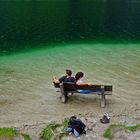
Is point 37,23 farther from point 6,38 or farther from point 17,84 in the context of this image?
point 17,84

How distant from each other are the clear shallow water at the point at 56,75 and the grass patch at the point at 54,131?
194 centimetres

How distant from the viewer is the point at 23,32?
51.7 metres

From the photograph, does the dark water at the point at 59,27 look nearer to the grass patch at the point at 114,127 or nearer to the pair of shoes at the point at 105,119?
the pair of shoes at the point at 105,119

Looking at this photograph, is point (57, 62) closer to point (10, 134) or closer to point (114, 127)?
point (114, 127)

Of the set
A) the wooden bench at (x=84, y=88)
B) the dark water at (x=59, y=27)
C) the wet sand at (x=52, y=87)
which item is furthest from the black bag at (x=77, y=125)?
the dark water at (x=59, y=27)

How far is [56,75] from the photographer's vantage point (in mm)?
27094

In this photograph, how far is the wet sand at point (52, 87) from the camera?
19484 millimetres

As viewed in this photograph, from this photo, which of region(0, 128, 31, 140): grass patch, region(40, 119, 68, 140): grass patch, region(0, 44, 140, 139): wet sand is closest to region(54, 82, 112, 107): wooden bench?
region(0, 44, 140, 139): wet sand

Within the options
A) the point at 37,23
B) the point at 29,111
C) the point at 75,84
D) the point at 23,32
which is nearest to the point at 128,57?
the point at 75,84

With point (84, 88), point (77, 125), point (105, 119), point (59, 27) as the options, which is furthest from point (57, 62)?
point (59, 27)

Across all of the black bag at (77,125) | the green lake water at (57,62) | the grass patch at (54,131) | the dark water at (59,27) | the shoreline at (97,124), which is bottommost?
the dark water at (59,27)

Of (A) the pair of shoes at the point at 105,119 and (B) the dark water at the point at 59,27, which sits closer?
(A) the pair of shoes at the point at 105,119

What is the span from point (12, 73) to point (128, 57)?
464 inches

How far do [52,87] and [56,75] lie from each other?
305 cm
